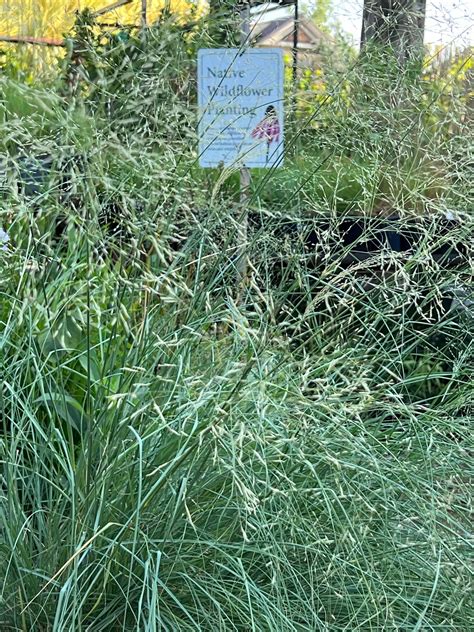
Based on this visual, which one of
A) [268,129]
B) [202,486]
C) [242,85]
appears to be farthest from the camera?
[242,85]

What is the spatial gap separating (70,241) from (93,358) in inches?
15.4

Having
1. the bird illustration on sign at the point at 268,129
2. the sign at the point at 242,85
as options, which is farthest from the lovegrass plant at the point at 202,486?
the sign at the point at 242,85

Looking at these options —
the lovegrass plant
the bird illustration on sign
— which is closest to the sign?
the bird illustration on sign

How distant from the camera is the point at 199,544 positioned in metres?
1.59

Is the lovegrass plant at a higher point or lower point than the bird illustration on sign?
lower

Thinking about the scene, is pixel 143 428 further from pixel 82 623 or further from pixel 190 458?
pixel 82 623

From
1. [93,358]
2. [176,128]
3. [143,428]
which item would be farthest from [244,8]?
[143,428]

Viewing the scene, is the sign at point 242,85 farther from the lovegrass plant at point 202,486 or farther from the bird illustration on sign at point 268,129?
the lovegrass plant at point 202,486

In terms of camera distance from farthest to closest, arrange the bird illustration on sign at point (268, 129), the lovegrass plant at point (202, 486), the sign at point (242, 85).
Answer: the sign at point (242, 85) → the bird illustration on sign at point (268, 129) → the lovegrass plant at point (202, 486)

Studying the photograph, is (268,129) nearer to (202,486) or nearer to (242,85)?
(242,85)

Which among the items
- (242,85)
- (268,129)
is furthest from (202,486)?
(242,85)

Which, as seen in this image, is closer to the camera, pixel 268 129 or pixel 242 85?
pixel 268 129

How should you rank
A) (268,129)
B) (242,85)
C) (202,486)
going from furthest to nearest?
1. (242,85)
2. (268,129)
3. (202,486)

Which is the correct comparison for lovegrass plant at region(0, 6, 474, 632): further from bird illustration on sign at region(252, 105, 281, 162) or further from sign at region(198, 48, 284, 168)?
sign at region(198, 48, 284, 168)
